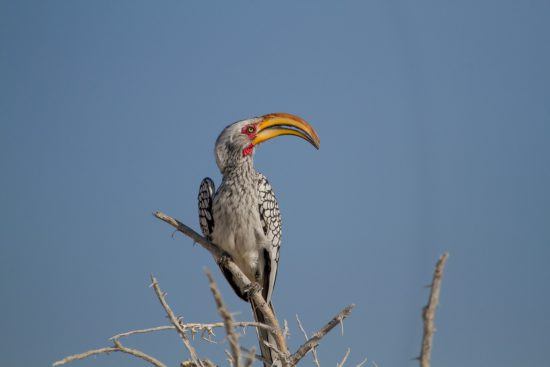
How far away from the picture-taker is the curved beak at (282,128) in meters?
6.43

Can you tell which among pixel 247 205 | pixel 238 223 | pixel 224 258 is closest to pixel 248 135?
pixel 247 205

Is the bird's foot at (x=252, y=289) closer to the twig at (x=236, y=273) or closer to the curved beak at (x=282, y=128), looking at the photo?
the twig at (x=236, y=273)

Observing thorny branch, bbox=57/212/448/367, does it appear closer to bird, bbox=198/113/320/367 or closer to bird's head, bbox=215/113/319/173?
bird, bbox=198/113/320/367

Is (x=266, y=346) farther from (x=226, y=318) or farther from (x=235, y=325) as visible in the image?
(x=226, y=318)

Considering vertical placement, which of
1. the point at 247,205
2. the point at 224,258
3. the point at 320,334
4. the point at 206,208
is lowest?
the point at 320,334

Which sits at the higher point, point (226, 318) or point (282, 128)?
point (282, 128)

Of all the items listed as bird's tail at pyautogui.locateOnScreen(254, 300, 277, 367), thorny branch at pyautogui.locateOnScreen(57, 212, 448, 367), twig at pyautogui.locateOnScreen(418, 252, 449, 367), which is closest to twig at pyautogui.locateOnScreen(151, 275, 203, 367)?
thorny branch at pyautogui.locateOnScreen(57, 212, 448, 367)

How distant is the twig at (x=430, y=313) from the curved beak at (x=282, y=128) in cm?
356

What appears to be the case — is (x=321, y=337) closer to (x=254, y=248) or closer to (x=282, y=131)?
(x=254, y=248)

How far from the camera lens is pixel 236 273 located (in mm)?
6000

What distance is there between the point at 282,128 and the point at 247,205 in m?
0.92

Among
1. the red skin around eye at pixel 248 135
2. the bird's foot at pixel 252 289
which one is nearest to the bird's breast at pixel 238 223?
the bird's foot at pixel 252 289

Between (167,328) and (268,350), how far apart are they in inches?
48.2

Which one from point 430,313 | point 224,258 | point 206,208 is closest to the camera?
point 430,313
